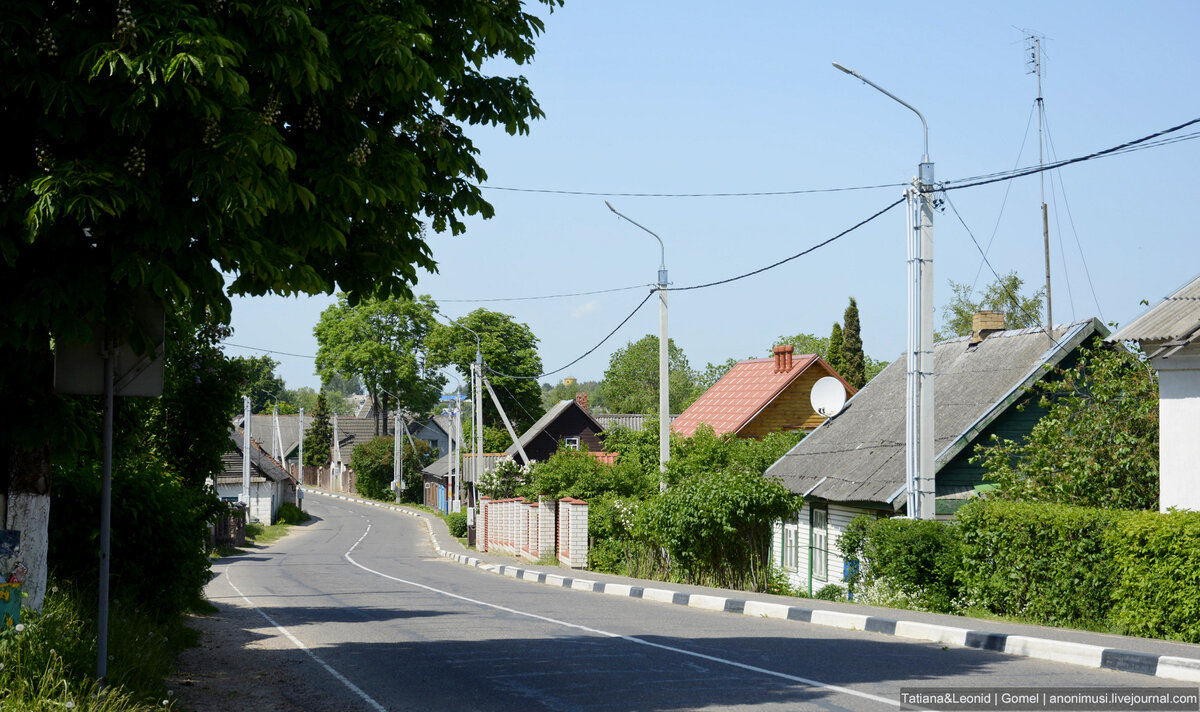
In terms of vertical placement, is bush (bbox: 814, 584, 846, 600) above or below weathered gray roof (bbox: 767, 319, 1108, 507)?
below

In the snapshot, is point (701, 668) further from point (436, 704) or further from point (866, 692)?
point (436, 704)

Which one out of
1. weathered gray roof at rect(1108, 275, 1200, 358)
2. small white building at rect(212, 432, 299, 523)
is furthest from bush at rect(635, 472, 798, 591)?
small white building at rect(212, 432, 299, 523)

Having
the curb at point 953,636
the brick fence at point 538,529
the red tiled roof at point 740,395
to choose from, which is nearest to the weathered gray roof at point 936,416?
the curb at point 953,636

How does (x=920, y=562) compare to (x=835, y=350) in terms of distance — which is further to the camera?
(x=835, y=350)

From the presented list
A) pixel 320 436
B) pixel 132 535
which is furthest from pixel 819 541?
pixel 320 436

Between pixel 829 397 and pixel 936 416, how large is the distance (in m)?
5.90

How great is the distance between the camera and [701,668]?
9750 mm

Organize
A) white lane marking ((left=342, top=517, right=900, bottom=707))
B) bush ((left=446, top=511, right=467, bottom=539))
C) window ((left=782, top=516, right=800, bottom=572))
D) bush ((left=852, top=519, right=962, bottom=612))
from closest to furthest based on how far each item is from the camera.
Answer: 1. white lane marking ((left=342, top=517, right=900, bottom=707))
2. bush ((left=852, top=519, right=962, bottom=612))
3. window ((left=782, top=516, right=800, bottom=572))
4. bush ((left=446, top=511, right=467, bottom=539))

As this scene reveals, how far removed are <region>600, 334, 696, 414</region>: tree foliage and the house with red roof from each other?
227 ft

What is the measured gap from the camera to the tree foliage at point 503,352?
3452 inches

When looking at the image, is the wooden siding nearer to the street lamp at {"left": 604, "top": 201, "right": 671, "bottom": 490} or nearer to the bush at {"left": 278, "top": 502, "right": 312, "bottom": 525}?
the street lamp at {"left": 604, "top": 201, "right": 671, "bottom": 490}

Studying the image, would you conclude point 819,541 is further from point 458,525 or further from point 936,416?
point 458,525

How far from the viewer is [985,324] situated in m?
26.0

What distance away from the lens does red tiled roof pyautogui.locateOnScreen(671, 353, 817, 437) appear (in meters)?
43.9
